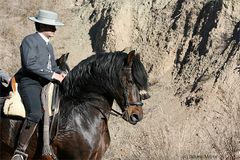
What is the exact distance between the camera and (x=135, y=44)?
72.0ft

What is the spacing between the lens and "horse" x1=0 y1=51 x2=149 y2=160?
6.76m

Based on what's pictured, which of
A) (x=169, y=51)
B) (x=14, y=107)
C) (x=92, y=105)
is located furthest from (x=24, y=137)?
(x=169, y=51)

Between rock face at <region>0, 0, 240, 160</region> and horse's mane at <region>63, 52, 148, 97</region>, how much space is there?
2.72m

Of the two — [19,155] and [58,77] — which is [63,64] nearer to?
[58,77]

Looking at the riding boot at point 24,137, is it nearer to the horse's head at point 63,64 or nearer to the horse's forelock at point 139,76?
the horse's head at point 63,64

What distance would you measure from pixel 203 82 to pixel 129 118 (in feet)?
36.5

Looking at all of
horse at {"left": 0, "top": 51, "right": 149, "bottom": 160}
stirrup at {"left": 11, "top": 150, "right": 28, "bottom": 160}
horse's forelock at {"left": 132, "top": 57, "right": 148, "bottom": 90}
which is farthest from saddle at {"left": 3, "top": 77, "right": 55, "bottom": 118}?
horse's forelock at {"left": 132, "top": 57, "right": 148, "bottom": 90}

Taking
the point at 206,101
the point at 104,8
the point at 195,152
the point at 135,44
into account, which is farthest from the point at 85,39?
the point at 195,152

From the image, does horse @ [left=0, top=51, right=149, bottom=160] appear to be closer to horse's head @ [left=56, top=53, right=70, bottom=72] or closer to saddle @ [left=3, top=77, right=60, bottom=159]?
saddle @ [left=3, top=77, right=60, bottom=159]

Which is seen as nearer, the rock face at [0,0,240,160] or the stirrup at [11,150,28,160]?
the stirrup at [11,150,28,160]

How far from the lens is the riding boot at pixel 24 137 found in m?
6.79

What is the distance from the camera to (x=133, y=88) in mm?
6793

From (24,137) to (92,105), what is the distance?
0.86 m

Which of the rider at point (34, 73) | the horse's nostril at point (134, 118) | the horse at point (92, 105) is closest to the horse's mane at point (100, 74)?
the horse at point (92, 105)
